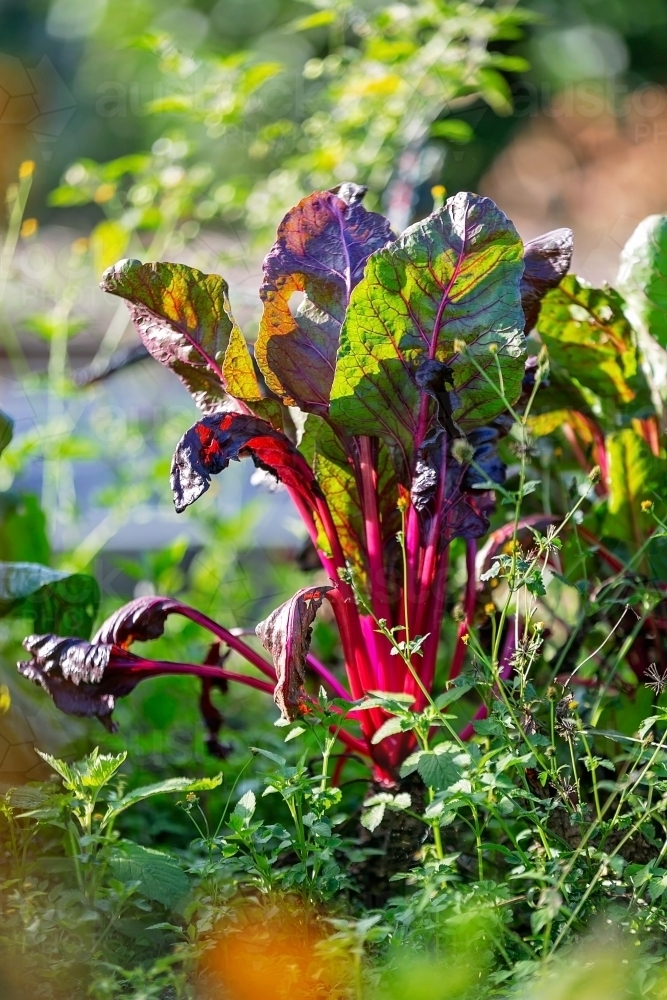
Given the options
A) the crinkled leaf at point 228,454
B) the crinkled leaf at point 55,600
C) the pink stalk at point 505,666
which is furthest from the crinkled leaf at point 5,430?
the pink stalk at point 505,666

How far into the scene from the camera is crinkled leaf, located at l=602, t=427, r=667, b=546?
1326mm

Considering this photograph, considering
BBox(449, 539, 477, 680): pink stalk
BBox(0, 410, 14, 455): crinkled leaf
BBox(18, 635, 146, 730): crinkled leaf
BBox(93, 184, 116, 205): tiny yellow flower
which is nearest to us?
BBox(18, 635, 146, 730): crinkled leaf

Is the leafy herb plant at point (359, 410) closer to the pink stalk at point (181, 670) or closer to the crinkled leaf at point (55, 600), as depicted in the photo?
the pink stalk at point (181, 670)

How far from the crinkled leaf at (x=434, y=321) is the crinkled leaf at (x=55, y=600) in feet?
1.49

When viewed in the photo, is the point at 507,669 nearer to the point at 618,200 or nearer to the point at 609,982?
the point at 609,982

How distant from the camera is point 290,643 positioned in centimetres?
106

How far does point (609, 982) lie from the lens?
0.78m

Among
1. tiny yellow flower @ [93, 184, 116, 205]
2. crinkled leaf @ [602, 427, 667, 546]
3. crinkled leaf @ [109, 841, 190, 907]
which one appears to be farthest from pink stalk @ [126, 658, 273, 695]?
tiny yellow flower @ [93, 184, 116, 205]

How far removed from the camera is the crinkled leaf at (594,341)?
1.36 metres

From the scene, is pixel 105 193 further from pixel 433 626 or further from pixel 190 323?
pixel 433 626

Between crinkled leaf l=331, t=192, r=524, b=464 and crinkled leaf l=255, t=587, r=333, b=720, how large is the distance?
0.23 meters

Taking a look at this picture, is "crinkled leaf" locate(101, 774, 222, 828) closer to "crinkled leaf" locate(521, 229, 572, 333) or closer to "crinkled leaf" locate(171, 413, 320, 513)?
"crinkled leaf" locate(171, 413, 320, 513)

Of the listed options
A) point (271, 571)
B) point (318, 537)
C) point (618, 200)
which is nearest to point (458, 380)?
point (318, 537)

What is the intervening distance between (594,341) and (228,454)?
0.60 metres
